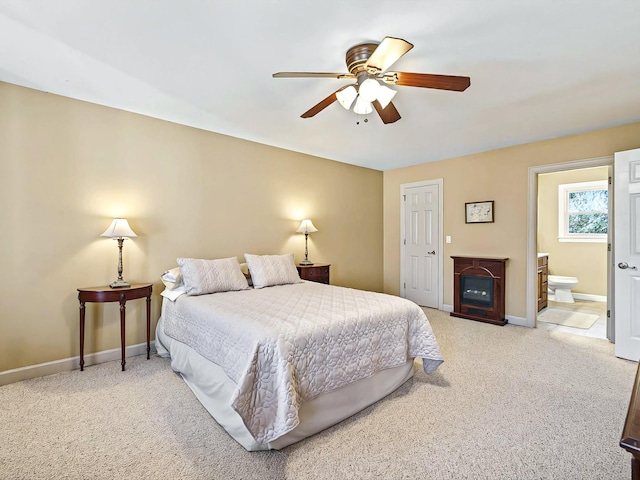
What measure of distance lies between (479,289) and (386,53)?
12.5 feet

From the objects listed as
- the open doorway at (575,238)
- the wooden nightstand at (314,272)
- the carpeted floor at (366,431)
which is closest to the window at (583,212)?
the open doorway at (575,238)

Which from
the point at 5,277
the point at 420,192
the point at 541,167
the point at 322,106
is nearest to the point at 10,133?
the point at 5,277

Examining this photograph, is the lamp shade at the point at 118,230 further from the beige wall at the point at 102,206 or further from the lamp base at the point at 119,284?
the lamp base at the point at 119,284

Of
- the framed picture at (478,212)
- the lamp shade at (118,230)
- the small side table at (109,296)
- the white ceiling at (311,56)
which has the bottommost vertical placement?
the small side table at (109,296)

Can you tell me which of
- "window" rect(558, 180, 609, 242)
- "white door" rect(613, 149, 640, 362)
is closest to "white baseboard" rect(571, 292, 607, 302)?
"window" rect(558, 180, 609, 242)

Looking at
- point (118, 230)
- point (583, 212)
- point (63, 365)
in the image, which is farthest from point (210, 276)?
point (583, 212)

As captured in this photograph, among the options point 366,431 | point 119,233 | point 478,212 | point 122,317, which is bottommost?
point 366,431

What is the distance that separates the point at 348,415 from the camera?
207cm

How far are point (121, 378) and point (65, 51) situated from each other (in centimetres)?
251

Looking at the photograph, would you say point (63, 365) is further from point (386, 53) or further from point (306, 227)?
point (386, 53)

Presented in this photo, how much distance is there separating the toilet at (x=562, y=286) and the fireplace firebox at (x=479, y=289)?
83.4 inches

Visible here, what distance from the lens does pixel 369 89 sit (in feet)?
6.93

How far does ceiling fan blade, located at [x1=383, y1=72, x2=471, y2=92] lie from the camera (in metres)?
1.95

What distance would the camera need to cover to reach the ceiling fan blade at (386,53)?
1.69m
